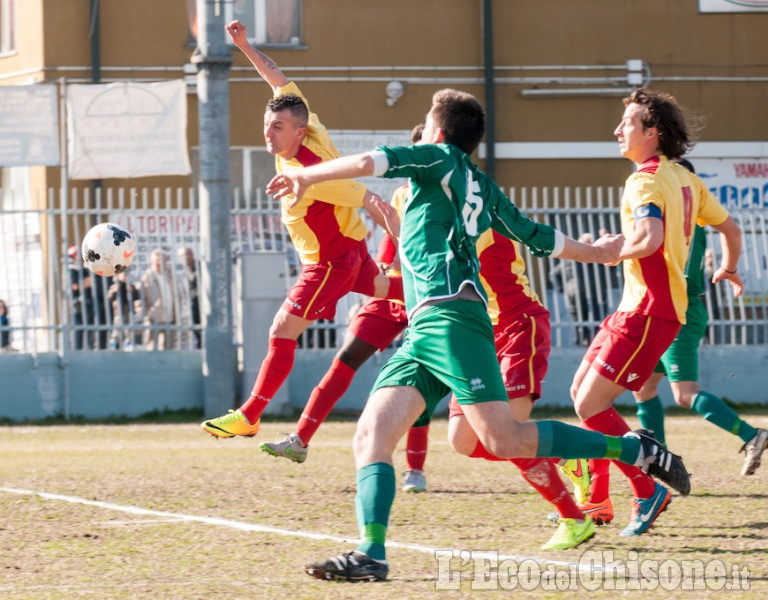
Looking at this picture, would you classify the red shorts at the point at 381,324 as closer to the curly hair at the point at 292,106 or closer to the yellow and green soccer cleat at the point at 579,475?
the curly hair at the point at 292,106

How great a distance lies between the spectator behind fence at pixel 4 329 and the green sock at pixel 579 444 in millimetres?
10324

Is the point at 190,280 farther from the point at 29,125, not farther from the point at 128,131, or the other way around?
the point at 29,125

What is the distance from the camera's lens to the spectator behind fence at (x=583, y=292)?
15828 mm

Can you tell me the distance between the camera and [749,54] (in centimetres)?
2375

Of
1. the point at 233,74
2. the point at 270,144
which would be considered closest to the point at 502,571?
the point at 270,144

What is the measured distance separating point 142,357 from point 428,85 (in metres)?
9.49

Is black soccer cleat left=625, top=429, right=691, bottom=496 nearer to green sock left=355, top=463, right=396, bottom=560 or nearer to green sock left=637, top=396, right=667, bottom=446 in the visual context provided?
green sock left=355, top=463, right=396, bottom=560

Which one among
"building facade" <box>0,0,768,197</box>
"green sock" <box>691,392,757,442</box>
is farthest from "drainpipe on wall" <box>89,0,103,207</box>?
"green sock" <box>691,392,757,442</box>

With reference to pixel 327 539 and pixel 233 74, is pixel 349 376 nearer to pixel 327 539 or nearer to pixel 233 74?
pixel 327 539

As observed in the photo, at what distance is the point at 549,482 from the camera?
6.29 m

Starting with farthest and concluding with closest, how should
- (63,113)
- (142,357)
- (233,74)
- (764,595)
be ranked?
1. (233,74)
2. (63,113)
3. (142,357)
4. (764,595)

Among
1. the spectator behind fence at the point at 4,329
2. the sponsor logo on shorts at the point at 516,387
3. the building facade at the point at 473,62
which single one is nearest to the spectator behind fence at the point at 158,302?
the spectator behind fence at the point at 4,329

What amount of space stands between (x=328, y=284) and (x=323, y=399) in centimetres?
74

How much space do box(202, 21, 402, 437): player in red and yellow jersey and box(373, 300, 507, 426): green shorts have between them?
117 inches
